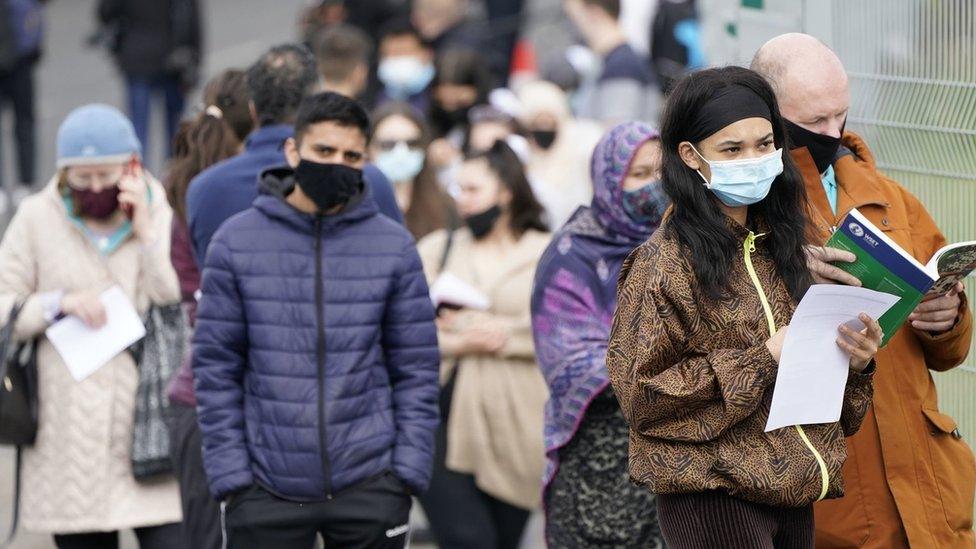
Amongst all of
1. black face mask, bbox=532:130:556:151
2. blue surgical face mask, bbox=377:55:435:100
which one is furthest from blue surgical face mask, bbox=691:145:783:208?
blue surgical face mask, bbox=377:55:435:100

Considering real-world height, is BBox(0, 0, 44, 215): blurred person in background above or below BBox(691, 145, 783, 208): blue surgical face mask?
below

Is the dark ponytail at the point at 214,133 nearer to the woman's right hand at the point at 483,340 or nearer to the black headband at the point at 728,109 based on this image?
the woman's right hand at the point at 483,340

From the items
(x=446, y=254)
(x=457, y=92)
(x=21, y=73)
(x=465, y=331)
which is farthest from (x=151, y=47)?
(x=465, y=331)

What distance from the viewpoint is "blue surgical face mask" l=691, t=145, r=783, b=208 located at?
399 cm

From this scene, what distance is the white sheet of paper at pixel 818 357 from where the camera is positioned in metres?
3.88

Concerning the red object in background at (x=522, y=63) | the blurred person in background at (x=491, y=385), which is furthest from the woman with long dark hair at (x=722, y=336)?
the red object in background at (x=522, y=63)

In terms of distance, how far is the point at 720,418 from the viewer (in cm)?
396

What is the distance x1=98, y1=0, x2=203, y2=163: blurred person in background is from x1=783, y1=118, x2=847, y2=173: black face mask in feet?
33.4

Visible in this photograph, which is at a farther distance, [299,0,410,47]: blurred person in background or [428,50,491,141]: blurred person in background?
[299,0,410,47]: blurred person in background

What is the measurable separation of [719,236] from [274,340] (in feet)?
4.95

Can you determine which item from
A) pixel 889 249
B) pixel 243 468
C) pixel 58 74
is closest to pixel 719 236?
pixel 889 249

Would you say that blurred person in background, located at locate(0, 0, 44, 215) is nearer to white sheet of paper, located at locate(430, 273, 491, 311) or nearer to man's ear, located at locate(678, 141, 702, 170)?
white sheet of paper, located at locate(430, 273, 491, 311)

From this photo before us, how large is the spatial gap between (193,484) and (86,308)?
74 centimetres

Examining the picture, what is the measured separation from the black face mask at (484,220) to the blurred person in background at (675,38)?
5738mm
